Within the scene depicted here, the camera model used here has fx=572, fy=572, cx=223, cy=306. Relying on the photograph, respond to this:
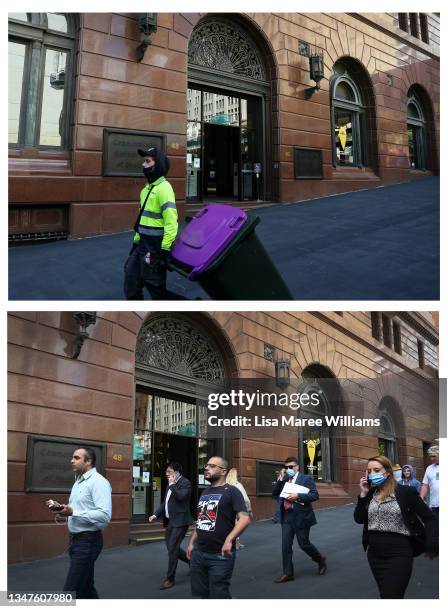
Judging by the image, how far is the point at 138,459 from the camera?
983 centimetres

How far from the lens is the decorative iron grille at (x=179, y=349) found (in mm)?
10250

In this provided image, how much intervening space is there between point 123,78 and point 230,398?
682 cm

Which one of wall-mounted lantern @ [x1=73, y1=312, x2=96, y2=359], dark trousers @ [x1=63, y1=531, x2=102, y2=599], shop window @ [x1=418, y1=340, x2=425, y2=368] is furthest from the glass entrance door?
dark trousers @ [x1=63, y1=531, x2=102, y2=599]

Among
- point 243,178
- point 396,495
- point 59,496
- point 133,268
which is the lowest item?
point 59,496

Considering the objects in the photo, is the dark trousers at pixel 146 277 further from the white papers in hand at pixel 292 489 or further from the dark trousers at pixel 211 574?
the dark trousers at pixel 211 574

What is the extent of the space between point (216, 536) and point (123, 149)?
848cm

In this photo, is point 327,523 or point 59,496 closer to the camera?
point 59,496

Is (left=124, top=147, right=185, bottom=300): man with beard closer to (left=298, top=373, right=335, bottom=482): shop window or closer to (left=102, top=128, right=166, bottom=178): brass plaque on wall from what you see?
(left=102, top=128, right=166, bottom=178): brass plaque on wall

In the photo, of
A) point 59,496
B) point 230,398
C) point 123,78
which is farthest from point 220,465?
point 123,78

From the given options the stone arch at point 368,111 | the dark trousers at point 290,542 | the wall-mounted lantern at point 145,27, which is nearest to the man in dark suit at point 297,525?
the dark trousers at point 290,542

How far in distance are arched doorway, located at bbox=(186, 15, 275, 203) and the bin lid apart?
829 cm

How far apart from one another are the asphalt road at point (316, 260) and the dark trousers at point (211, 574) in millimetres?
3883

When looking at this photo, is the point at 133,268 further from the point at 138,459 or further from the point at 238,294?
the point at 138,459

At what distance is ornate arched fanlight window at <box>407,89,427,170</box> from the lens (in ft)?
67.3
